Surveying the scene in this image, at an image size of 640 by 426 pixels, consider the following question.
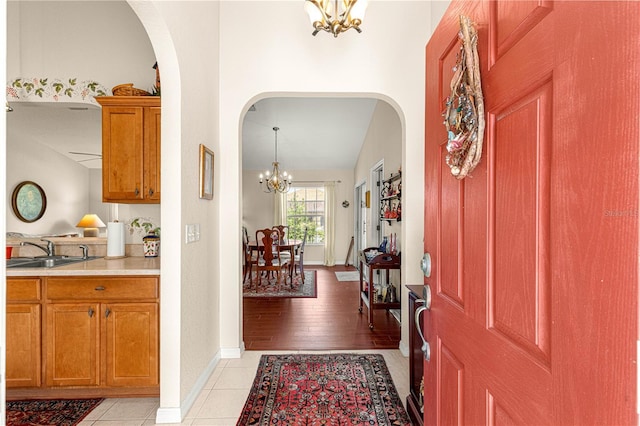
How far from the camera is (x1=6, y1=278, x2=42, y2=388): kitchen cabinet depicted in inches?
75.9

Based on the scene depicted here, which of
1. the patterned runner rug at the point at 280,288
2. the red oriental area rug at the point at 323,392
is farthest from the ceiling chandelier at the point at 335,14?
the patterned runner rug at the point at 280,288

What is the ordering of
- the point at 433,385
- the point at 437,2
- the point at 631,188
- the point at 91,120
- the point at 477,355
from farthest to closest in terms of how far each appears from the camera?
1. the point at 91,120
2. the point at 437,2
3. the point at 433,385
4. the point at 477,355
5. the point at 631,188

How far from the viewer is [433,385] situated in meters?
1.14

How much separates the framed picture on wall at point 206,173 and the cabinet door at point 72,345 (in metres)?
0.99

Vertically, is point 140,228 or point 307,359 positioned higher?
point 140,228

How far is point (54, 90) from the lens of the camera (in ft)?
8.29

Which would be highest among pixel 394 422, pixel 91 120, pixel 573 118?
pixel 91 120

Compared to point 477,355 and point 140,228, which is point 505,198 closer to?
point 477,355

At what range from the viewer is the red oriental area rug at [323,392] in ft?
6.12

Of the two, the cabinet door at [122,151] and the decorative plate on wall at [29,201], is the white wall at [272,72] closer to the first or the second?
the cabinet door at [122,151]

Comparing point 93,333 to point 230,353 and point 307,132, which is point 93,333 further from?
point 307,132

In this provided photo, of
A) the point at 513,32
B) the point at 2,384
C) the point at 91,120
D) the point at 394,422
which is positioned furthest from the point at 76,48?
the point at 394,422

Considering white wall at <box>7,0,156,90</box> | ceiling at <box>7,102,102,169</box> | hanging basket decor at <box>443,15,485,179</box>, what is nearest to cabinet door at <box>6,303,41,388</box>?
ceiling at <box>7,102,102,169</box>

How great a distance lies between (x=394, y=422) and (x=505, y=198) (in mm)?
1683
